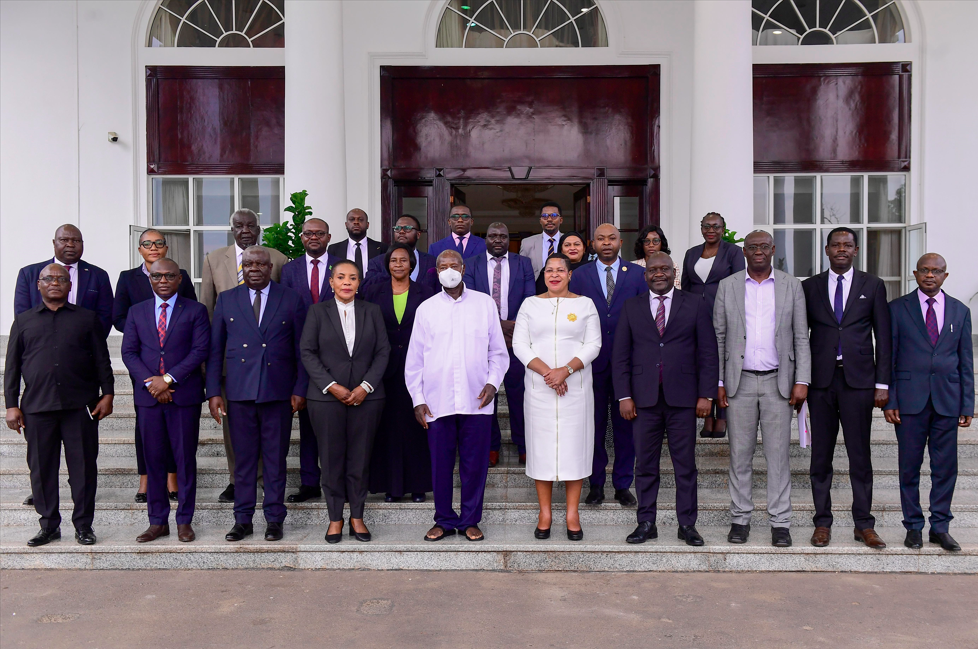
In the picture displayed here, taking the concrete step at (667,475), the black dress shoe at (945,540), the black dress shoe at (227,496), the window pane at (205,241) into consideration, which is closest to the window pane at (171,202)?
the window pane at (205,241)

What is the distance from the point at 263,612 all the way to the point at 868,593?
11.8 ft

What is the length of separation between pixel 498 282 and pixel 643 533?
2.23 meters

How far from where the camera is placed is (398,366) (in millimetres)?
6129

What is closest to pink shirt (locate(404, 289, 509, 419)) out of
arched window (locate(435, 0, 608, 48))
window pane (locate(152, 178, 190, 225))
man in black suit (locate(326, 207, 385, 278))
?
man in black suit (locate(326, 207, 385, 278))

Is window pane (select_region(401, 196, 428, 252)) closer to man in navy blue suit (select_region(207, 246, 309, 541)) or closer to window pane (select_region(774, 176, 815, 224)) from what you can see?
window pane (select_region(774, 176, 815, 224))

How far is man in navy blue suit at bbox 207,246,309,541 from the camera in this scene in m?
5.68

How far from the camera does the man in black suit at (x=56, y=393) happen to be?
564cm

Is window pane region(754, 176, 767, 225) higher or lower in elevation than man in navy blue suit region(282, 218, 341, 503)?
higher

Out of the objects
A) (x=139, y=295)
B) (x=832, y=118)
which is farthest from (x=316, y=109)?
(x=832, y=118)

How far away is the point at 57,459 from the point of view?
19.0 ft

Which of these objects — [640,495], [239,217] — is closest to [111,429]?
[239,217]

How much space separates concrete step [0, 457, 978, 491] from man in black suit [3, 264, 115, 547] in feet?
3.01

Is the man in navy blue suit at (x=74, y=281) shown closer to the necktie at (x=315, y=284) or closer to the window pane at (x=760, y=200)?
the necktie at (x=315, y=284)

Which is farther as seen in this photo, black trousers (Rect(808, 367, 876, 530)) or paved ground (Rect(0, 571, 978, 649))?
black trousers (Rect(808, 367, 876, 530))
